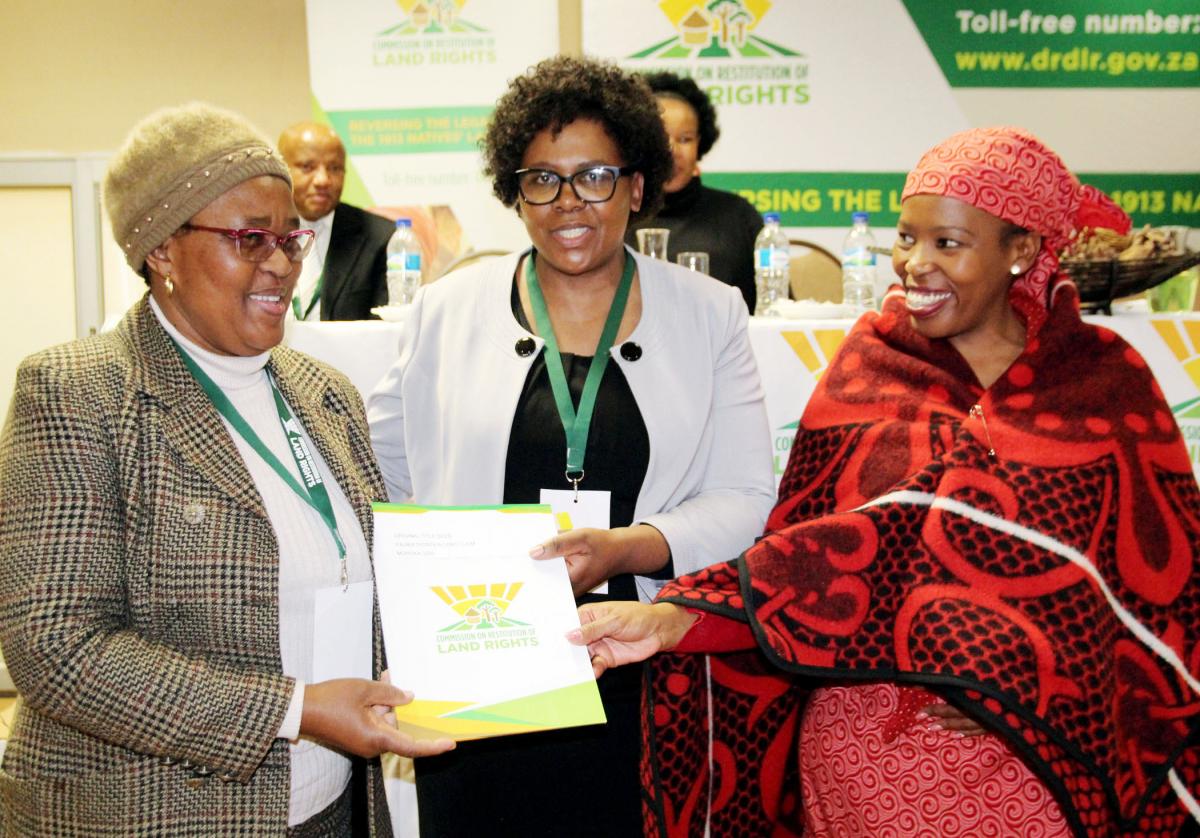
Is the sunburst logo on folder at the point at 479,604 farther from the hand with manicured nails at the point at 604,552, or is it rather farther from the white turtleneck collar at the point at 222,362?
the white turtleneck collar at the point at 222,362

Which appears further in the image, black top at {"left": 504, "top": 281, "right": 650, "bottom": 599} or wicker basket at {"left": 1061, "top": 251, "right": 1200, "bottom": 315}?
wicker basket at {"left": 1061, "top": 251, "right": 1200, "bottom": 315}

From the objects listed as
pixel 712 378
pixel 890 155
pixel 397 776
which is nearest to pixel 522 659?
pixel 712 378

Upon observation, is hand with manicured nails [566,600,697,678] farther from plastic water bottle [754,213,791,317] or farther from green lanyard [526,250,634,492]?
plastic water bottle [754,213,791,317]

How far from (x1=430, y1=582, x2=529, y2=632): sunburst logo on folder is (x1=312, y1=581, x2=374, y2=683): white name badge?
6.0 inches

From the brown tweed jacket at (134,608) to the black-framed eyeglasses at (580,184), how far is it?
816mm

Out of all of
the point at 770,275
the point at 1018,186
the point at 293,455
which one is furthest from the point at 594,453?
the point at 770,275

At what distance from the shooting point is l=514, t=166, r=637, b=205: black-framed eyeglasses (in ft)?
6.75

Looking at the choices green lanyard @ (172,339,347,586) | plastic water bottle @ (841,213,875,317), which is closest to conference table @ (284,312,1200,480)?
plastic water bottle @ (841,213,875,317)

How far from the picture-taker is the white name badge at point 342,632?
5.33 ft

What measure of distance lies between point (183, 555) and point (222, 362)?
14.1 inches

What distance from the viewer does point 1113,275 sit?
304cm

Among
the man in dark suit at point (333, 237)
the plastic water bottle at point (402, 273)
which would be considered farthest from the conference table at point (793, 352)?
the man in dark suit at point (333, 237)

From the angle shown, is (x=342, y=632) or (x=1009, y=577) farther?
(x=1009, y=577)

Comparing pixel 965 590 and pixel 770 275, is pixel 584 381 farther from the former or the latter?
pixel 770 275
